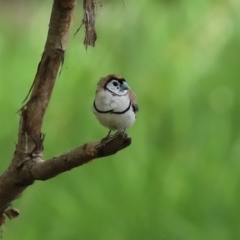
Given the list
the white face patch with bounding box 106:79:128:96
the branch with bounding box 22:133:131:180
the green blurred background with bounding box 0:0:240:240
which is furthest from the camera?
the green blurred background with bounding box 0:0:240:240

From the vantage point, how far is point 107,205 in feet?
2.82

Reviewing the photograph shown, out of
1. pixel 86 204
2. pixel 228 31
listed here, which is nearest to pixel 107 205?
pixel 86 204

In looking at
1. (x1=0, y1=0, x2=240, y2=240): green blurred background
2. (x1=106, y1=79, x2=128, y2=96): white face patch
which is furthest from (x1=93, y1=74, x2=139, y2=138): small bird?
(x1=0, y1=0, x2=240, y2=240): green blurred background

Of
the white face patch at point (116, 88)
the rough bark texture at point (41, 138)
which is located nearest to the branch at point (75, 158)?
the rough bark texture at point (41, 138)

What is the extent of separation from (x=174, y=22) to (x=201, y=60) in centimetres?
7

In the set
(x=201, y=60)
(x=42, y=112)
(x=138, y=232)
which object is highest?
(x=201, y=60)

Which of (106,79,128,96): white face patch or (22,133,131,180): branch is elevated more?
(106,79,128,96): white face patch

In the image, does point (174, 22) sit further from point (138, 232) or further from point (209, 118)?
point (138, 232)

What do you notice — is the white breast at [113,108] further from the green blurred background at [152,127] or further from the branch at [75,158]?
the green blurred background at [152,127]

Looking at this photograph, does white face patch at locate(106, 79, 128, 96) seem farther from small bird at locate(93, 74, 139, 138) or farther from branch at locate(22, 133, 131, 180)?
branch at locate(22, 133, 131, 180)

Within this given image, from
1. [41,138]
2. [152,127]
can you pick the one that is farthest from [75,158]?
[152,127]

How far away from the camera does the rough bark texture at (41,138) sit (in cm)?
55

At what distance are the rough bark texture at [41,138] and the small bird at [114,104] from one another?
66mm

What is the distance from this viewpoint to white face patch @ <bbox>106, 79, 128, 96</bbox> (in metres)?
0.64
